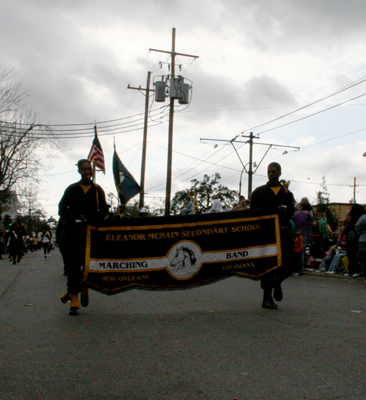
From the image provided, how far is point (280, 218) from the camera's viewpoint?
21.9ft

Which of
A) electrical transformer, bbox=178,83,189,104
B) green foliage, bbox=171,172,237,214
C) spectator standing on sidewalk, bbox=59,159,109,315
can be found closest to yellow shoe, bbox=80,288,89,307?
spectator standing on sidewalk, bbox=59,159,109,315

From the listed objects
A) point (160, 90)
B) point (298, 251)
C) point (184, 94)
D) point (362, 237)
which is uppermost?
point (160, 90)

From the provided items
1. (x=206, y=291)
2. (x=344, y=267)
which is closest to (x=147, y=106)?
(x=344, y=267)

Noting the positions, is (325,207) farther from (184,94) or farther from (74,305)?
(74,305)

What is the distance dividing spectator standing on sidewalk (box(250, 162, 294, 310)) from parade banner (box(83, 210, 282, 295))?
9cm

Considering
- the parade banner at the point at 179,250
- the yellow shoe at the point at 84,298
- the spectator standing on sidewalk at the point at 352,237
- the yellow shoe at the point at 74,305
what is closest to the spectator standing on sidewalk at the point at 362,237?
the spectator standing on sidewalk at the point at 352,237

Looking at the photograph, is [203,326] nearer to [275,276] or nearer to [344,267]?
[275,276]

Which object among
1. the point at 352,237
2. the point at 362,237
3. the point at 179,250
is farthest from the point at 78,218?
the point at 352,237

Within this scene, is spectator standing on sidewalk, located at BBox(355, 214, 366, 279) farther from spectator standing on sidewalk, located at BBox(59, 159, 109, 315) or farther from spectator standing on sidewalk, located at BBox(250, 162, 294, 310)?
spectator standing on sidewalk, located at BBox(59, 159, 109, 315)

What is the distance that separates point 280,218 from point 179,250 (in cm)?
142

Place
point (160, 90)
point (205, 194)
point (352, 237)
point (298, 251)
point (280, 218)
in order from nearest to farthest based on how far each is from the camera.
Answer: point (280, 218) → point (352, 237) → point (298, 251) → point (160, 90) → point (205, 194)

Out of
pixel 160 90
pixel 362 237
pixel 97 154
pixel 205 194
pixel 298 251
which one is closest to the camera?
pixel 362 237

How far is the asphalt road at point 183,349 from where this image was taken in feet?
11.3

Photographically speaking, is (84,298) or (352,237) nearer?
(84,298)
